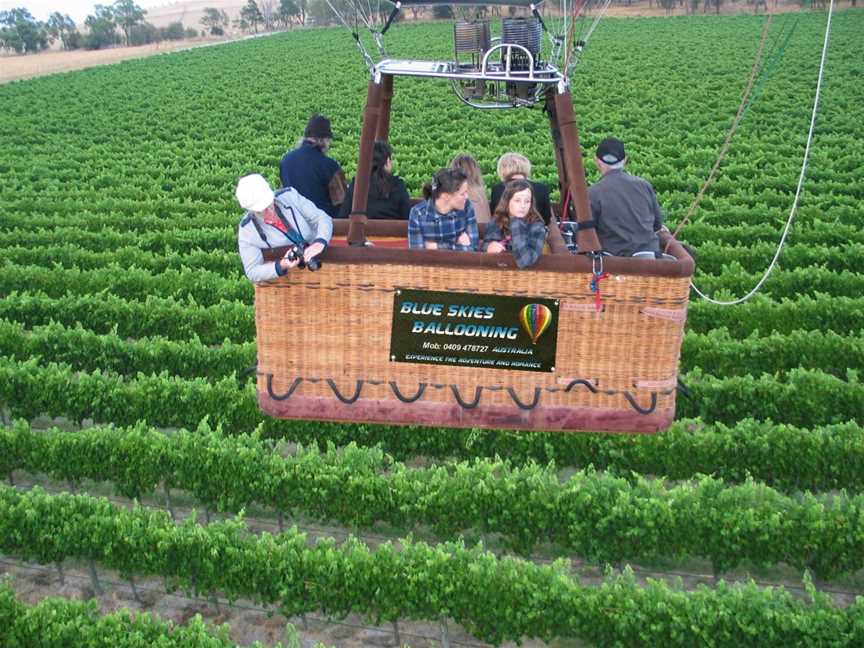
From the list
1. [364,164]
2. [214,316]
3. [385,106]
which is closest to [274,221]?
[364,164]

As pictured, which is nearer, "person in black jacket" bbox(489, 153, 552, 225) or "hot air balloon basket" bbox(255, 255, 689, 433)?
"hot air balloon basket" bbox(255, 255, 689, 433)

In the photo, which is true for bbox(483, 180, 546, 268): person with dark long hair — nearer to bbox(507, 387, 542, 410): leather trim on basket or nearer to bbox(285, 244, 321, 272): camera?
bbox(507, 387, 542, 410): leather trim on basket

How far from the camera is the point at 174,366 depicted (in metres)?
8.14

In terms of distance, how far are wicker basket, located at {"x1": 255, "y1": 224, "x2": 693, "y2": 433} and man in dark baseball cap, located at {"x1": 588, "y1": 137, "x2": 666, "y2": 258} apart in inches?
36.3

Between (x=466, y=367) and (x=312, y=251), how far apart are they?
1.18 metres

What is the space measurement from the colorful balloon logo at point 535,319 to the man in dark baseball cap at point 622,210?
1.12 m

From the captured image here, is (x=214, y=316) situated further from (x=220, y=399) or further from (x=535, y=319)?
(x=535, y=319)

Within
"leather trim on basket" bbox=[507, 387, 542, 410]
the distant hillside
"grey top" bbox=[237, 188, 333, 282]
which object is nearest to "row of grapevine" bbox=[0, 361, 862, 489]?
"leather trim on basket" bbox=[507, 387, 542, 410]

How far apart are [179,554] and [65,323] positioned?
5116 mm

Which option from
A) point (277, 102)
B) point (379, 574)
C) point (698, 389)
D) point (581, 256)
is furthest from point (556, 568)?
point (277, 102)

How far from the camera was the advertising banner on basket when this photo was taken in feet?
16.9

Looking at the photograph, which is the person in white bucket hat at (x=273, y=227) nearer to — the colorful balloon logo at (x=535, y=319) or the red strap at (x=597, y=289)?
the colorful balloon logo at (x=535, y=319)

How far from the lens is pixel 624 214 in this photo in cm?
602

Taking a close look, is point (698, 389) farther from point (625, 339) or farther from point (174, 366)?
point (174, 366)
